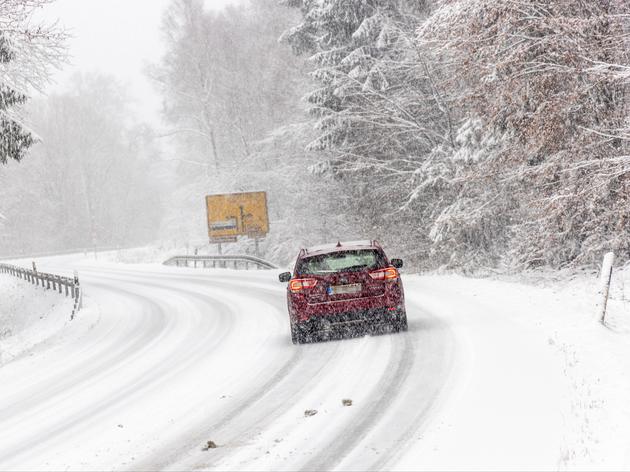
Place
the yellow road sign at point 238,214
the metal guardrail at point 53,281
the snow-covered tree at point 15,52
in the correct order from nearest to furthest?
the snow-covered tree at point 15,52, the metal guardrail at point 53,281, the yellow road sign at point 238,214

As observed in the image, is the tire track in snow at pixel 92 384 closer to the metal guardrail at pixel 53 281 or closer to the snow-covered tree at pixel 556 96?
the snow-covered tree at pixel 556 96

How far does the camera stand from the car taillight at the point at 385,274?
10609mm

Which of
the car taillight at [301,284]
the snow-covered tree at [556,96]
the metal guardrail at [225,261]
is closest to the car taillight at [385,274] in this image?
the car taillight at [301,284]

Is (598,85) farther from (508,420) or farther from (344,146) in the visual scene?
(344,146)

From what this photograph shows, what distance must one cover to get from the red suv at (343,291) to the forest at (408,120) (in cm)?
456

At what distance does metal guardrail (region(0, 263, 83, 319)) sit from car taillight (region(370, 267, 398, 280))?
12958 millimetres

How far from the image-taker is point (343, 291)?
1052 cm

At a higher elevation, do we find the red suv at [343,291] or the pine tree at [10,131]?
the pine tree at [10,131]

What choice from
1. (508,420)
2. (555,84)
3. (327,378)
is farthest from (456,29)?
(508,420)

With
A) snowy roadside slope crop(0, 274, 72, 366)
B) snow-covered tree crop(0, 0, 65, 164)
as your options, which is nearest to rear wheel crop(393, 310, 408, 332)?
snow-covered tree crop(0, 0, 65, 164)

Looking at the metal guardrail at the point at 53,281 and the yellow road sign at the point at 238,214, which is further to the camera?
the yellow road sign at the point at 238,214

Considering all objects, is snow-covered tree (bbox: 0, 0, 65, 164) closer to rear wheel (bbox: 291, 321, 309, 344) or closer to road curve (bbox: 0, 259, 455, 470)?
road curve (bbox: 0, 259, 455, 470)

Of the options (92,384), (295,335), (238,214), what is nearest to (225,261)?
(238,214)

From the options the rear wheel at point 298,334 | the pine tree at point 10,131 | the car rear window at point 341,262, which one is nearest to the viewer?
the car rear window at point 341,262
